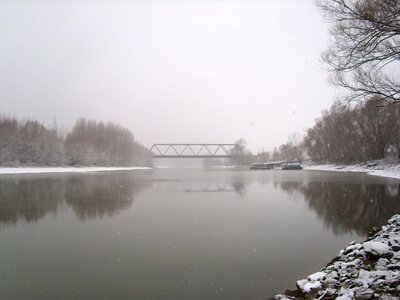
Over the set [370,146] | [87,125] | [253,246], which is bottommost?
[253,246]

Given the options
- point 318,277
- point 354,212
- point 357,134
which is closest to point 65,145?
point 357,134

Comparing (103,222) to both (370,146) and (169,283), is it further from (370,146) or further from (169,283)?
(370,146)

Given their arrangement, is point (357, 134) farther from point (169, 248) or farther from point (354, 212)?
point (169, 248)

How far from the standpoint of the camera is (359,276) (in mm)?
4477

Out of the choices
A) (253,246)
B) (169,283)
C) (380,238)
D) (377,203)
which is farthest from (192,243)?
(377,203)

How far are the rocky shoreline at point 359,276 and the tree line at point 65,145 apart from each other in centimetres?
5547

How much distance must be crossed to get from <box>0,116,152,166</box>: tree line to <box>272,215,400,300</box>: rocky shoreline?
182 feet

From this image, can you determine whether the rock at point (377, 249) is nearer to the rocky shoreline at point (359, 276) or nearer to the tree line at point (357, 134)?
the rocky shoreline at point (359, 276)

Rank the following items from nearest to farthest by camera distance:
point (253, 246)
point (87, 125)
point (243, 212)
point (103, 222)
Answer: point (253, 246), point (103, 222), point (243, 212), point (87, 125)

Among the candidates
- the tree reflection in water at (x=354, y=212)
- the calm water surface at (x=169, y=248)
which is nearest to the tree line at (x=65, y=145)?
the calm water surface at (x=169, y=248)

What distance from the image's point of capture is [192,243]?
7.09m

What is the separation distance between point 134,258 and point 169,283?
4.78 feet

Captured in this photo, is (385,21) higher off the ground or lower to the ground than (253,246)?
higher

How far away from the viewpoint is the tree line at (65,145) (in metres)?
51.5
